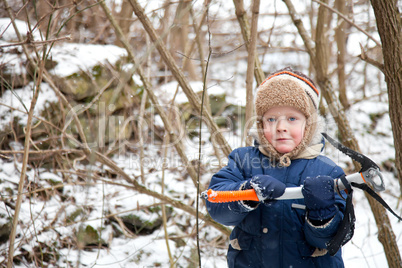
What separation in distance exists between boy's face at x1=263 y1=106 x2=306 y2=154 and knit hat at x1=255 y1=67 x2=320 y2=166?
20mm

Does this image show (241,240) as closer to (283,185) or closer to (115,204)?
(283,185)

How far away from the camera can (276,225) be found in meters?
1.54

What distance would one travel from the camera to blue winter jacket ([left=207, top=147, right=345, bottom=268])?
58.8 inches

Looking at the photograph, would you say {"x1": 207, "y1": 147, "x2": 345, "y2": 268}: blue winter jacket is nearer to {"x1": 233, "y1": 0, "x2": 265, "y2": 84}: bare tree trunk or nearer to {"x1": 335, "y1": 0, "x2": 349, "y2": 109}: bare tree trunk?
{"x1": 233, "y1": 0, "x2": 265, "y2": 84}: bare tree trunk

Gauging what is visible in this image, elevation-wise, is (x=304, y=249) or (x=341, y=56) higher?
(x=341, y=56)

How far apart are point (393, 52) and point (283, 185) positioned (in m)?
1.15

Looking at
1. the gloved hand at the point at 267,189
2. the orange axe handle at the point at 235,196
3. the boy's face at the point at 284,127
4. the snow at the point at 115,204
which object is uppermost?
the boy's face at the point at 284,127

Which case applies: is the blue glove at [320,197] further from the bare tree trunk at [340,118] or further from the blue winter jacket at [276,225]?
the bare tree trunk at [340,118]

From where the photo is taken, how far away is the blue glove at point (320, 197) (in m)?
1.34

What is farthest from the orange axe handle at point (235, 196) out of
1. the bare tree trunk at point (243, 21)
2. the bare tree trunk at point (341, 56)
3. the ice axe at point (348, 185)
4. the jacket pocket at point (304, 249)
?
the bare tree trunk at point (341, 56)

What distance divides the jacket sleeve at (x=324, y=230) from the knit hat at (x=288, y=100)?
11.2 inches

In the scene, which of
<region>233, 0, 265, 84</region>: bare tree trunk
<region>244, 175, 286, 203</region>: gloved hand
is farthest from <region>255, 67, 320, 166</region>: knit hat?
<region>233, 0, 265, 84</region>: bare tree trunk

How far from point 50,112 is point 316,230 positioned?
11.8ft

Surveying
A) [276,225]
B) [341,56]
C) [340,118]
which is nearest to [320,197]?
[276,225]
